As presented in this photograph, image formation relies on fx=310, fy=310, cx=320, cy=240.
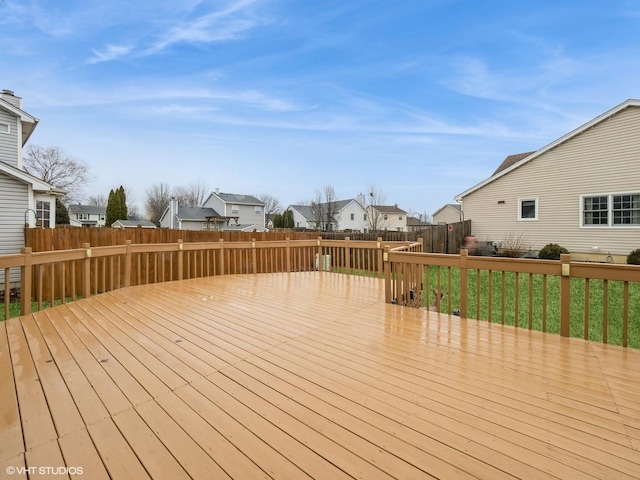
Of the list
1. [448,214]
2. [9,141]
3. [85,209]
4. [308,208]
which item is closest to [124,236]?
[9,141]

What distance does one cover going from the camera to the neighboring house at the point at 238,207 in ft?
115

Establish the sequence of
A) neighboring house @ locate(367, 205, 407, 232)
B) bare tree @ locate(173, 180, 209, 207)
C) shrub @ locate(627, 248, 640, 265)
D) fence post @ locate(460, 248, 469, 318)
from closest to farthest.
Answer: fence post @ locate(460, 248, 469, 318), shrub @ locate(627, 248, 640, 265), neighboring house @ locate(367, 205, 407, 232), bare tree @ locate(173, 180, 209, 207)

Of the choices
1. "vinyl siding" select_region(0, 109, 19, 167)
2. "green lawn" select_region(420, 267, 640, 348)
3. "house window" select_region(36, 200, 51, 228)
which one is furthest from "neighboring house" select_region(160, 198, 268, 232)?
"green lawn" select_region(420, 267, 640, 348)

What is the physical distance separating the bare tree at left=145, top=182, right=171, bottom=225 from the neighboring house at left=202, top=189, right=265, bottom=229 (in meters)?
16.4

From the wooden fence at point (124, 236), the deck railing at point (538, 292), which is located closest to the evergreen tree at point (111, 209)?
the wooden fence at point (124, 236)

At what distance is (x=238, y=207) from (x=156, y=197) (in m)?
23.2

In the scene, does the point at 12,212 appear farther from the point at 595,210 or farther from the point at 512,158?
the point at 512,158

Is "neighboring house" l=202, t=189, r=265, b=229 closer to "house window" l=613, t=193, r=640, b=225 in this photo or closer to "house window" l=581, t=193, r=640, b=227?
"house window" l=581, t=193, r=640, b=227

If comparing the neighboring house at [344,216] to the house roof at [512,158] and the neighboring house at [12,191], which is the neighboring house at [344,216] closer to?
the house roof at [512,158]

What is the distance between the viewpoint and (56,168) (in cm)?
2897

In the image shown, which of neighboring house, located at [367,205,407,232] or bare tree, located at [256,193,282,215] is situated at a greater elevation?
bare tree, located at [256,193,282,215]

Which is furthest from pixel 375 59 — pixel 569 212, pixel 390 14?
pixel 569 212

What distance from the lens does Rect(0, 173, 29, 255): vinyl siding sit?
1023 cm

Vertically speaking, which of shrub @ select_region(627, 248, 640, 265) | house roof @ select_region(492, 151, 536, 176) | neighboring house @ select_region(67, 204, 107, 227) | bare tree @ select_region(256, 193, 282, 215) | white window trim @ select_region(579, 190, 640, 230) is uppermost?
bare tree @ select_region(256, 193, 282, 215)
